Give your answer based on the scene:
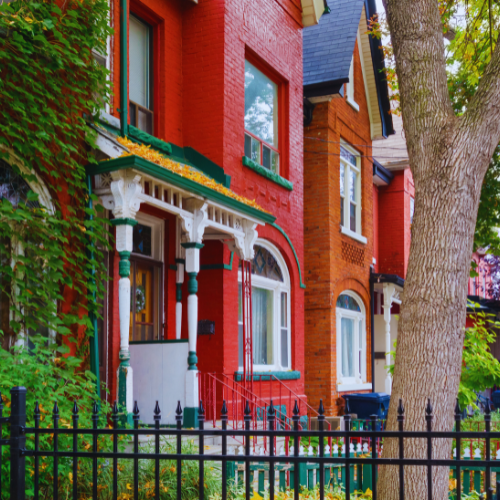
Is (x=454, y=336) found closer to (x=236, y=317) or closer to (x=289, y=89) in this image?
(x=236, y=317)

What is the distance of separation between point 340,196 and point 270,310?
4.49 metres

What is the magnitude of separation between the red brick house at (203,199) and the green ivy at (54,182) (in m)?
0.41

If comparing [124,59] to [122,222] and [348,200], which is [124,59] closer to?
[122,222]

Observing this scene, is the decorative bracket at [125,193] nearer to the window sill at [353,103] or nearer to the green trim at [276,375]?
the green trim at [276,375]

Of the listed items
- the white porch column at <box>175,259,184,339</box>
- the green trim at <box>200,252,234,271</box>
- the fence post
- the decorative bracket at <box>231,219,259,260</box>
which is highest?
the decorative bracket at <box>231,219,259,260</box>

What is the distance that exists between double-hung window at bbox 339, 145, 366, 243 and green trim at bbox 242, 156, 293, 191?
127 inches

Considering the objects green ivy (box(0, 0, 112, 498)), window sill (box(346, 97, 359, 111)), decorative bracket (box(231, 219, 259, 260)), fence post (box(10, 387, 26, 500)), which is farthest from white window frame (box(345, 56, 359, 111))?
fence post (box(10, 387, 26, 500))

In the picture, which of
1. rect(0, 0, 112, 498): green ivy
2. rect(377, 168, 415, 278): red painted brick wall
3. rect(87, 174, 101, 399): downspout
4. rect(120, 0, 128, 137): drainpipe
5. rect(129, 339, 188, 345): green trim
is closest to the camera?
rect(0, 0, 112, 498): green ivy

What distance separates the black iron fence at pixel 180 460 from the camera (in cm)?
373

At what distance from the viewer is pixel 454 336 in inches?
204

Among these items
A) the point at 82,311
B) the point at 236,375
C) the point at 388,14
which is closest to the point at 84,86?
the point at 82,311

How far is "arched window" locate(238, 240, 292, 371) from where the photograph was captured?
43.8 ft

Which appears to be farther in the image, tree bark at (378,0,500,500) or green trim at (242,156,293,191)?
green trim at (242,156,293,191)

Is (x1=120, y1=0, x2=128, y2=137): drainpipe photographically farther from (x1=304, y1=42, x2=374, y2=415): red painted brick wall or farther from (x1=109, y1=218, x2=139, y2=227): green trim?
(x1=304, y1=42, x2=374, y2=415): red painted brick wall
